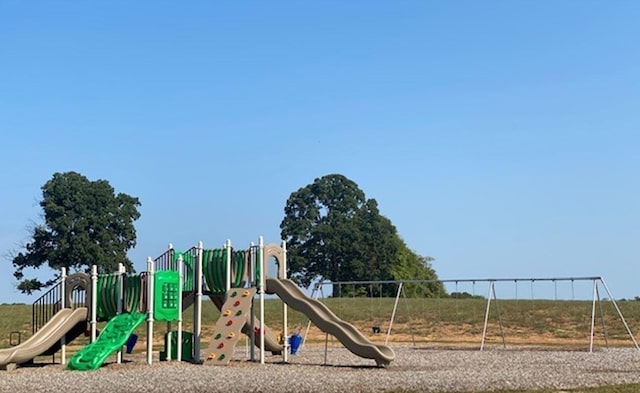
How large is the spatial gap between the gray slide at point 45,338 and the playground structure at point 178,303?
0.09 ft

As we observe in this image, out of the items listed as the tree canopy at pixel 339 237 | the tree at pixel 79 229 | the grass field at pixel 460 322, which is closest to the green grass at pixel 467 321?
the grass field at pixel 460 322

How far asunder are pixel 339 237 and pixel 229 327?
4906 centimetres

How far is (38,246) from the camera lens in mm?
63031

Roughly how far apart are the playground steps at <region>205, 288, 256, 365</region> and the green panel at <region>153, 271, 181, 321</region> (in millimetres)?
1517

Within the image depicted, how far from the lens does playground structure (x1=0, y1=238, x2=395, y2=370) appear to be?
23.3 meters

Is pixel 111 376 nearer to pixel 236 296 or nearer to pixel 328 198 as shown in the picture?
pixel 236 296

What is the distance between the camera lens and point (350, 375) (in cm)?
1956

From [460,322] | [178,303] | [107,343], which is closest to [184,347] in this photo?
[178,303]

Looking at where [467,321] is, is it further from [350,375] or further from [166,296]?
[350,375]

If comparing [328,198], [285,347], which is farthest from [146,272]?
[328,198]

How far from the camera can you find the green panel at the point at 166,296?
2425 cm

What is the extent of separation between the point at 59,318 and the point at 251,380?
30.7 feet

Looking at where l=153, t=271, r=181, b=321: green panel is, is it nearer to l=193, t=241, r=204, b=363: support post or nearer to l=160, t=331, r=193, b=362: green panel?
l=193, t=241, r=204, b=363: support post

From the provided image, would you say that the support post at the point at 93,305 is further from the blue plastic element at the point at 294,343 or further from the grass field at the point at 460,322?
the grass field at the point at 460,322
